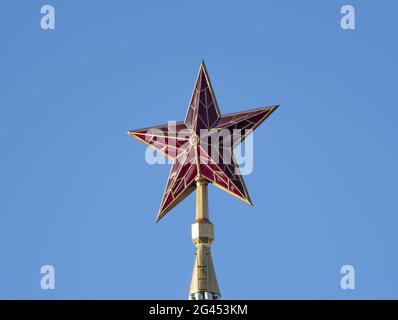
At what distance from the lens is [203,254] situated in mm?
52438

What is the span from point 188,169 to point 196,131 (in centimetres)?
160

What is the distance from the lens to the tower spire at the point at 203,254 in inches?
2030

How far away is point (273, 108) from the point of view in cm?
5281

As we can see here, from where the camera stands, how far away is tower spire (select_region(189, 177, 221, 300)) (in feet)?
169

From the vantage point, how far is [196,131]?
53688mm
